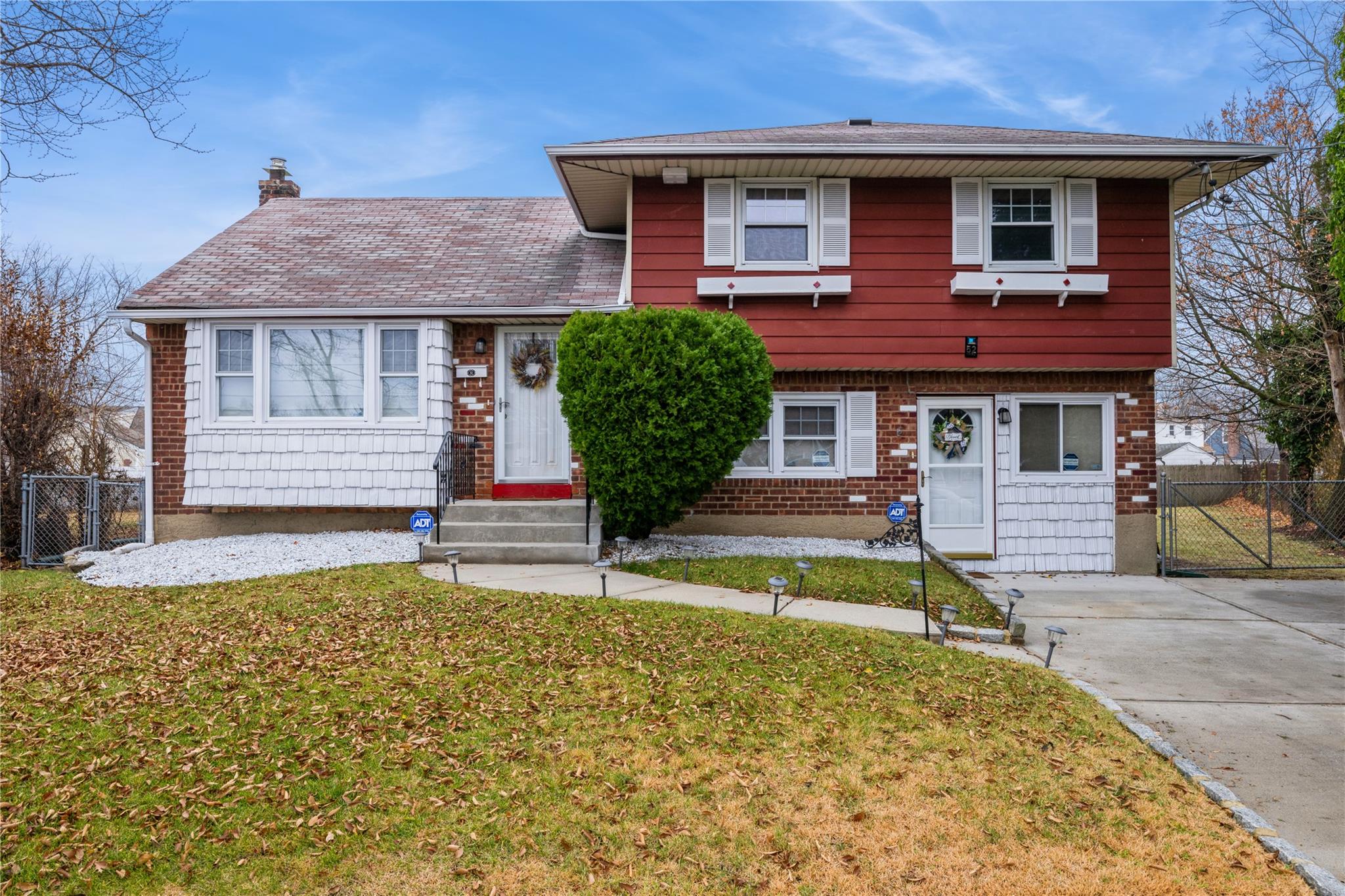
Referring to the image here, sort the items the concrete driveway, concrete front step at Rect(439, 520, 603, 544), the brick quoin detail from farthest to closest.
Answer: the brick quoin detail
concrete front step at Rect(439, 520, 603, 544)
the concrete driveway

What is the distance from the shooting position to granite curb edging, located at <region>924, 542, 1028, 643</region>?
7035 millimetres

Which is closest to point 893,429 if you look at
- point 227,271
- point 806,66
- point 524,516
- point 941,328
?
point 941,328

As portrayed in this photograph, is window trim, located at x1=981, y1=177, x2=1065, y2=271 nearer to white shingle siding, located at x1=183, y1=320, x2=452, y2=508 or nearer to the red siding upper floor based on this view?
the red siding upper floor

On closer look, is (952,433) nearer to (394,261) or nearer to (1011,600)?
(1011,600)

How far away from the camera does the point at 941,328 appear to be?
10.8 meters

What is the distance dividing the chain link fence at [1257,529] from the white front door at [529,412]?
8.28 m

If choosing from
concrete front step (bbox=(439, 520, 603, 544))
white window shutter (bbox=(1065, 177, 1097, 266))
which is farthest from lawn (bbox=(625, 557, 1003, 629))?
white window shutter (bbox=(1065, 177, 1097, 266))

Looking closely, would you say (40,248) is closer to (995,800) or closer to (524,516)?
(524,516)

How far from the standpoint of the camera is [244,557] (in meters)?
9.45

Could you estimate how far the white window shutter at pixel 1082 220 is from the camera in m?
10.9

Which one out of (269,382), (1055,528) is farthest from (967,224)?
(269,382)

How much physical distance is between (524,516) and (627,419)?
210cm

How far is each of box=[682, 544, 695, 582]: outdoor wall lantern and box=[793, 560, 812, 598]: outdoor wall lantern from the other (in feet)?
3.64

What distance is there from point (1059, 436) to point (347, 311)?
972 cm
